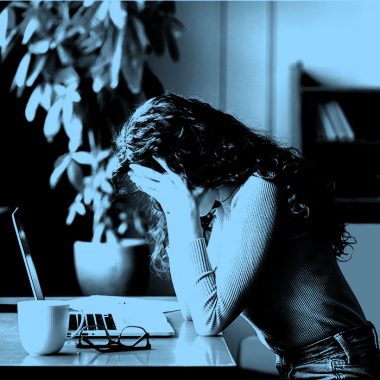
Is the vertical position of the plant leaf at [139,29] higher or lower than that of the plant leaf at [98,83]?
higher

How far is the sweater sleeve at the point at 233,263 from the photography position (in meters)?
1.19

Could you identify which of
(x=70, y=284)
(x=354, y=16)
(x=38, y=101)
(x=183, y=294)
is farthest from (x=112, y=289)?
(x=354, y=16)

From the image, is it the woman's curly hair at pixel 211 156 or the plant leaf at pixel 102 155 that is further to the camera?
the plant leaf at pixel 102 155

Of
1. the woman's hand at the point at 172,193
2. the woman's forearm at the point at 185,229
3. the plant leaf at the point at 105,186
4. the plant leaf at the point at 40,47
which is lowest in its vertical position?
the plant leaf at the point at 105,186

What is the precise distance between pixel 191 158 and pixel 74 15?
1.42m

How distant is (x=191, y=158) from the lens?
1370mm

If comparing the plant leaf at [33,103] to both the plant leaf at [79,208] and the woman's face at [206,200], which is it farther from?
the woman's face at [206,200]

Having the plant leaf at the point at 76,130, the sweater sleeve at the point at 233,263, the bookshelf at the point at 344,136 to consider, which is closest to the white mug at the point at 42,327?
the sweater sleeve at the point at 233,263

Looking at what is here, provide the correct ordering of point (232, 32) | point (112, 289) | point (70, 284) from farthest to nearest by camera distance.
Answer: point (232, 32) → point (70, 284) → point (112, 289)

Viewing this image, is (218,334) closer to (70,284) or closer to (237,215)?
(237,215)

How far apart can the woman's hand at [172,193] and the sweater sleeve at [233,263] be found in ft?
0.18

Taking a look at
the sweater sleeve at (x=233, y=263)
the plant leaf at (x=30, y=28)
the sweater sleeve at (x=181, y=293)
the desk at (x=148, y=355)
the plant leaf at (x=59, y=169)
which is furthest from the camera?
the plant leaf at (x=59, y=169)

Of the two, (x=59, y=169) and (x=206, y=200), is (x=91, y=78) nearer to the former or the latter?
(x=59, y=169)

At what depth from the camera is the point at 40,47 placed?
2.52 meters
